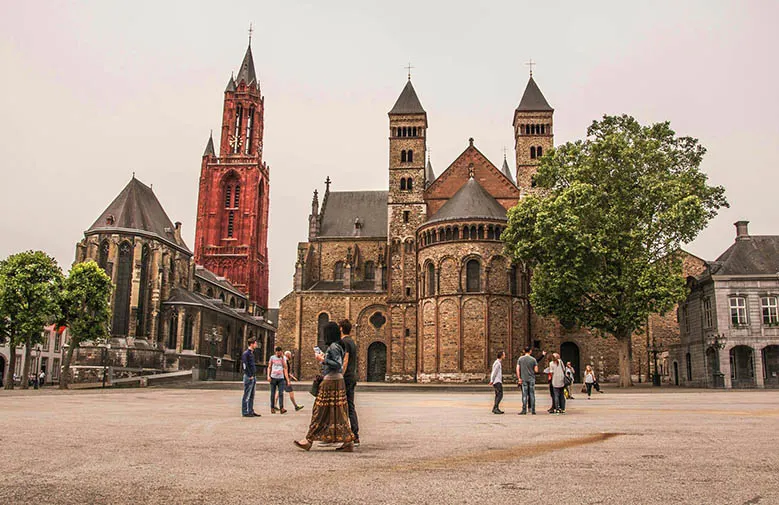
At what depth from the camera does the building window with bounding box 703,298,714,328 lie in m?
41.0

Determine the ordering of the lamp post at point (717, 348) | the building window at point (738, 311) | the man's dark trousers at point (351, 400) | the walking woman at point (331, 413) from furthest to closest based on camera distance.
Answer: the building window at point (738, 311)
the lamp post at point (717, 348)
the man's dark trousers at point (351, 400)
the walking woman at point (331, 413)

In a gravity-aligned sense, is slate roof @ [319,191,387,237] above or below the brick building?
above

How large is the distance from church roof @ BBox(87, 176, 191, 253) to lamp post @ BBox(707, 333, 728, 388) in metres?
43.8

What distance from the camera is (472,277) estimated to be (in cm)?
4828

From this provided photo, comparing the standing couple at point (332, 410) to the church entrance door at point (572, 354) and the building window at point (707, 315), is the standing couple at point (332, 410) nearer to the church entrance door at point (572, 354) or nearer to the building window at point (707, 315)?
the building window at point (707, 315)

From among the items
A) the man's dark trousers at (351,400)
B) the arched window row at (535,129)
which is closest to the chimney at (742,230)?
the arched window row at (535,129)

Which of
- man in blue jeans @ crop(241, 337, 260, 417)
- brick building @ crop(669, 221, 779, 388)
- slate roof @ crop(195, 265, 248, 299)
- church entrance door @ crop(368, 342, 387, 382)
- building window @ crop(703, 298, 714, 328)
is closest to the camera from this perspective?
man in blue jeans @ crop(241, 337, 260, 417)

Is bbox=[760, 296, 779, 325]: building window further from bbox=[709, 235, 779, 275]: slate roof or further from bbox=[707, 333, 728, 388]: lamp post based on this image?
bbox=[707, 333, 728, 388]: lamp post

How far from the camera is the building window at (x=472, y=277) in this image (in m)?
48.0

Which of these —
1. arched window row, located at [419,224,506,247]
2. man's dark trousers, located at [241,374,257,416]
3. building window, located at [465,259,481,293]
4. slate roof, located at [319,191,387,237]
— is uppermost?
slate roof, located at [319,191,387,237]

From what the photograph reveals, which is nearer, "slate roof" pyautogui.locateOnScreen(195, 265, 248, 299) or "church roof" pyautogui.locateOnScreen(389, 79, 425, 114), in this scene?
"church roof" pyautogui.locateOnScreen(389, 79, 425, 114)

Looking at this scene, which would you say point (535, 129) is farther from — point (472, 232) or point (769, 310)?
point (769, 310)

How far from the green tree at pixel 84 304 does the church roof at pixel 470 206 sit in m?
23.7

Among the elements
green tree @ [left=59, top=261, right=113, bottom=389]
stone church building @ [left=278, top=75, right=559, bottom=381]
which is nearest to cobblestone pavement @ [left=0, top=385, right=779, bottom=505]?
green tree @ [left=59, top=261, right=113, bottom=389]
